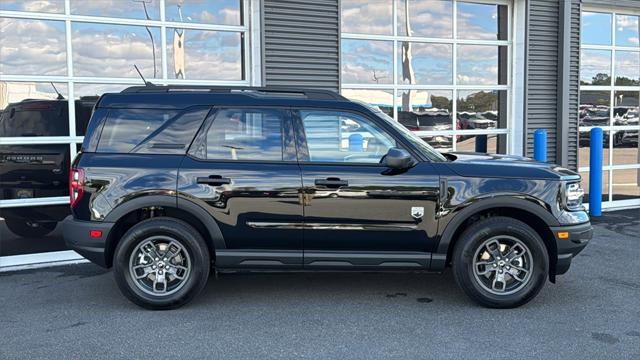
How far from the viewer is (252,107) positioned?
16.6ft

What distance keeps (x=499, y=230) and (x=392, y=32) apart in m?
4.97

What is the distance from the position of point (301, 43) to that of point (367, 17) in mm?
1429

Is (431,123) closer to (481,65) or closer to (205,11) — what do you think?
(481,65)

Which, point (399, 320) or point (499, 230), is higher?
point (499, 230)

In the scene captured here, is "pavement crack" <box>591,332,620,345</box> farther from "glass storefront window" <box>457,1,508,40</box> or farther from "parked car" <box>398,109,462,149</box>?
"glass storefront window" <box>457,1,508,40</box>

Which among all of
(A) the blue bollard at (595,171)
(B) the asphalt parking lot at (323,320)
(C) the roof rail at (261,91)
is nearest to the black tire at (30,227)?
(B) the asphalt parking lot at (323,320)

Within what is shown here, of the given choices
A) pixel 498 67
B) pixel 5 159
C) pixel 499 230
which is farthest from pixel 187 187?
pixel 498 67

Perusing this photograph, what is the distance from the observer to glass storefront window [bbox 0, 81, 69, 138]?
6.70m

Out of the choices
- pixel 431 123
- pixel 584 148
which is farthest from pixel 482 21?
pixel 584 148

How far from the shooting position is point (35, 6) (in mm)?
6828

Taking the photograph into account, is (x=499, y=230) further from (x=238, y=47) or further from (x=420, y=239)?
(x=238, y=47)

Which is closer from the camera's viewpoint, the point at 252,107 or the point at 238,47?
the point at 252,107

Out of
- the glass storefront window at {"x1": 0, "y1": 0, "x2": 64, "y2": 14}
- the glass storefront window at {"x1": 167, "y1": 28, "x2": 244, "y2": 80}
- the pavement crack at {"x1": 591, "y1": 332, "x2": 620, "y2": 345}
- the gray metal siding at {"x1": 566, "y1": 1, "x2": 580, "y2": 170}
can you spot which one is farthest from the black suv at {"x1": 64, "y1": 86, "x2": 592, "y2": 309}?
the gray metal siding at {"x1": 566, "y1": 1, "x2": 580, "y2": 170}

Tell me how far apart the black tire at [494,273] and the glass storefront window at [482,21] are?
5445mm
